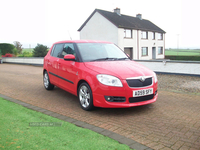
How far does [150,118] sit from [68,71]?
2.73 meters

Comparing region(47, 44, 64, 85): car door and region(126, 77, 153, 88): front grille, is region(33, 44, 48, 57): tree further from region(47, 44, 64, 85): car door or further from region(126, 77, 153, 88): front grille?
region(126, 77, 153, 88): front grille

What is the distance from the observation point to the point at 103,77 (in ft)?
16.3

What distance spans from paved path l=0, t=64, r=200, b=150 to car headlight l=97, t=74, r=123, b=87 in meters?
0.82

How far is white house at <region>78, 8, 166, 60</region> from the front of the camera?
34938 mm

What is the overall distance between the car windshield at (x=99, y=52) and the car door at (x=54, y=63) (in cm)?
121

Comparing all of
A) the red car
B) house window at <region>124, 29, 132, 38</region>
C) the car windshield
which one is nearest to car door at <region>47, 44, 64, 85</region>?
the red car

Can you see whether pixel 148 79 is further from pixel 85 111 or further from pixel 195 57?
pixel 195 57

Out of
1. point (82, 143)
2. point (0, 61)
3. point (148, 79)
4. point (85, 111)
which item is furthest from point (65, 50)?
point (0, 61)

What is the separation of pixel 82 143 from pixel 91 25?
3555cm

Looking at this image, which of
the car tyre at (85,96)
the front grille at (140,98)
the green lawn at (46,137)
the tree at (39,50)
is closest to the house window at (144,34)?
the tree at (39,50)

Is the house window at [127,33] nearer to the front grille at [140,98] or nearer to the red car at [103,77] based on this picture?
the red car at [103,77]

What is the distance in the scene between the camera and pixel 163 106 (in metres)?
5.95

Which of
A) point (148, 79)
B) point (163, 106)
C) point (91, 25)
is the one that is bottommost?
point (163, 106)

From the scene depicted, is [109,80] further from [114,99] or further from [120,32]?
[120,32]
